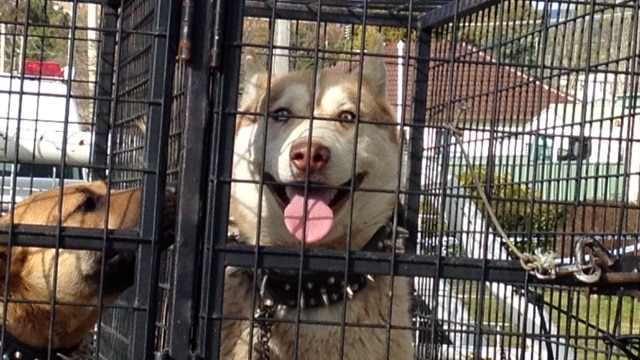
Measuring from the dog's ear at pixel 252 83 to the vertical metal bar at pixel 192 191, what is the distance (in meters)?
1.14

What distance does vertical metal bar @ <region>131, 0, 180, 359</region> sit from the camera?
2678 mm

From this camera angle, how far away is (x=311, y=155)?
3.02 meters

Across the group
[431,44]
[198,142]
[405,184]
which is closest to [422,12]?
[431,44]

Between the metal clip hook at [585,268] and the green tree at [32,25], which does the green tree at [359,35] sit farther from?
the metal clip hook at [585,268]

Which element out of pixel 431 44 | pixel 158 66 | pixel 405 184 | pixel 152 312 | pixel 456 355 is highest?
pixel 431 44

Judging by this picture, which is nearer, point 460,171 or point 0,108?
point 460,171

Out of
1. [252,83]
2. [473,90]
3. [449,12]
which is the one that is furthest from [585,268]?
[449,12]

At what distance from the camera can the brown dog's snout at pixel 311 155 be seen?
9.96 feet

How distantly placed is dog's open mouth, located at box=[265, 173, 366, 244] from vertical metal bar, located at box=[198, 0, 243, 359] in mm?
226

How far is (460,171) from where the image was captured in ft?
17.5

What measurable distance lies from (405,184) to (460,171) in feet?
2.18

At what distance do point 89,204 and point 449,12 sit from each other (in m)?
1.93

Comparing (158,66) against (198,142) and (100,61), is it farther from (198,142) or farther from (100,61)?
(100,61)

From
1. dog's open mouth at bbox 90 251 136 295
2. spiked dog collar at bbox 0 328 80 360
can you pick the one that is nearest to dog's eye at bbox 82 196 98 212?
dog's open mouth at bbox 90 251 136 295
